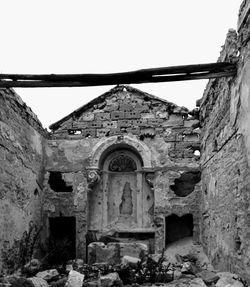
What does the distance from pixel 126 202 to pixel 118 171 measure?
1.01 m

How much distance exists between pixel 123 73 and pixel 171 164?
211 inches

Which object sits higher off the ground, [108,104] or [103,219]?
[108,104]

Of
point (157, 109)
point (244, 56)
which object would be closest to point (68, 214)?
point (157, 109)

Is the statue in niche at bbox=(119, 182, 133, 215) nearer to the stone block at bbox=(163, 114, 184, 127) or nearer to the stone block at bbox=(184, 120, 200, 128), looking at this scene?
the stone block at bbox=(163, 114, 184, 127)

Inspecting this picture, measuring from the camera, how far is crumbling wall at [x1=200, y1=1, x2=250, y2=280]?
19.2 ft

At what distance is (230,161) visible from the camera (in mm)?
6812

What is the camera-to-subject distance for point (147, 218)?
11.0m

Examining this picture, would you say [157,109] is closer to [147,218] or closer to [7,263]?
[147,218]

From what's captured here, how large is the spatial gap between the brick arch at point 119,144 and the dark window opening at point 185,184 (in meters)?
0.99

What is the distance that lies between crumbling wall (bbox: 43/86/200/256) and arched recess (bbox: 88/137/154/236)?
83mm

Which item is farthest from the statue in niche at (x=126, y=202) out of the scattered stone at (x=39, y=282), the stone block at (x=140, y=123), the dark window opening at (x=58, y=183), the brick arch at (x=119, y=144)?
the scattered stone at (x=39, y=282)

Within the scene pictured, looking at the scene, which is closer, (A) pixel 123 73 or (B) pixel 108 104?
(A) pixel 123 73

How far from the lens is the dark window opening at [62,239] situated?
9.80 metres

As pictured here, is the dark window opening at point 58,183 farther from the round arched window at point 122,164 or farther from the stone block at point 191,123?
the stone block at point 191,123
